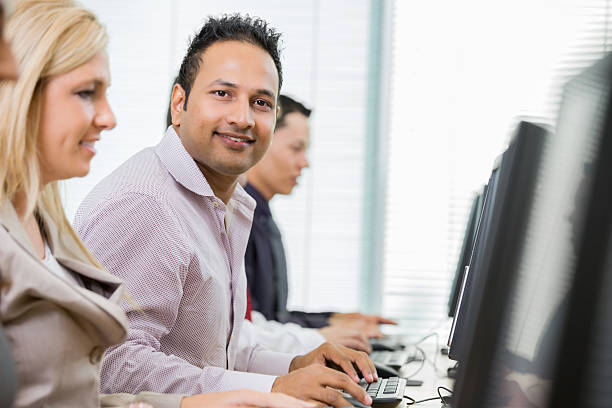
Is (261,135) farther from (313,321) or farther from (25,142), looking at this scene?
(313,321)

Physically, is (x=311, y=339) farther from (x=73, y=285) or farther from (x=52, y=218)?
(x=73, y=285)

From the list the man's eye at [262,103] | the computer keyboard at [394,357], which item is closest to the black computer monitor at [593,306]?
the man's eye at [262,103]

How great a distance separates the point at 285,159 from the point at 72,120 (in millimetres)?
2064

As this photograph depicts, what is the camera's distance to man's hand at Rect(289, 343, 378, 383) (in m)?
1.38

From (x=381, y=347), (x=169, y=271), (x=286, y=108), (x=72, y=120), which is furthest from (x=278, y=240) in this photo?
(x=72, y=120)

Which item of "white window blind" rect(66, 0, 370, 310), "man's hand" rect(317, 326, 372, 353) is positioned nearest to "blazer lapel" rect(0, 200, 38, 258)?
"man's hand" rect(317, 326, 372, 353)

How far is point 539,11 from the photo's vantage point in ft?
10.7

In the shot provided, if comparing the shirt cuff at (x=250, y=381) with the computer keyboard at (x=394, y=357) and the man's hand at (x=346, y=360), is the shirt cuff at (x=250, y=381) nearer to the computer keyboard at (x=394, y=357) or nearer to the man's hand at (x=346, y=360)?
the man's hand at (x=346, y=360)

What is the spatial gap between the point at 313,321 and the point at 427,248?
998 mm

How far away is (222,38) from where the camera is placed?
1.59 meters

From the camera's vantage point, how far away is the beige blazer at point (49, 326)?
0.78 m

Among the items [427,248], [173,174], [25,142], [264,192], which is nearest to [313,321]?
[264,192]

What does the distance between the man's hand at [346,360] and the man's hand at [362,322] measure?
891 mm

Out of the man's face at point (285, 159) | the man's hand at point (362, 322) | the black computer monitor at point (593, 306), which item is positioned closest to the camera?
the black computer monitor at point (593, 306)
